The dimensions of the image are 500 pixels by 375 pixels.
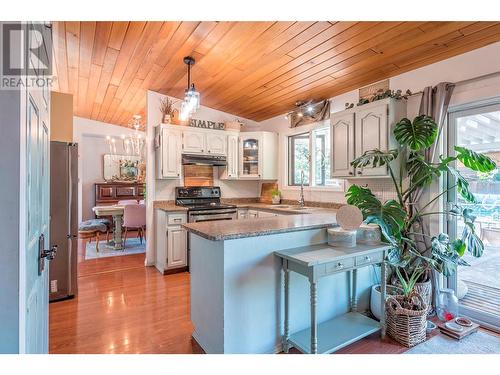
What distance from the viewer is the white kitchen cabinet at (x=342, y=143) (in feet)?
10.4

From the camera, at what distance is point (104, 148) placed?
7.43 m

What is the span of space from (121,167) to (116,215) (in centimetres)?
291

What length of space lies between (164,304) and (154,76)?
2.91 meters

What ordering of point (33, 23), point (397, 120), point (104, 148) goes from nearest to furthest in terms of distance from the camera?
1. point (33, 23)
2. point (397, 120)
3. point (104, 148)

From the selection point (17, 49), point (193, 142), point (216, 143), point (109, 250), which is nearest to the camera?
point (17, 49)

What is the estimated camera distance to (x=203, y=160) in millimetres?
4418

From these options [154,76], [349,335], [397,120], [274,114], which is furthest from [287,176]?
[349,335]

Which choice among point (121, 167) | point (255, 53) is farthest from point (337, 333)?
point (121, 167)

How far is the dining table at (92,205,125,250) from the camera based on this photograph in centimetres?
500

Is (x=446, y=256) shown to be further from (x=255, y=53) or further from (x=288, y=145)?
(x=288, y=145)

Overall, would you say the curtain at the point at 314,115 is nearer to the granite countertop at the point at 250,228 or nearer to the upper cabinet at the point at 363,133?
the upper cabinet at the point at 363,133

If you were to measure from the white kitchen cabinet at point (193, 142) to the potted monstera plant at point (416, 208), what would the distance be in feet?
8.46

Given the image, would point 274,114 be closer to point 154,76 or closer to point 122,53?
point 154,76

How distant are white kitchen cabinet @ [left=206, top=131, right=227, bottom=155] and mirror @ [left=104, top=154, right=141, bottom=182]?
13.7 feet
